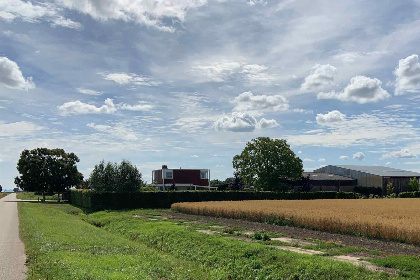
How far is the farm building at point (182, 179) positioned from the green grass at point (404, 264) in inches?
3643

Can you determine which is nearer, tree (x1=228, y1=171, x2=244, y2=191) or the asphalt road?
the asphalt road

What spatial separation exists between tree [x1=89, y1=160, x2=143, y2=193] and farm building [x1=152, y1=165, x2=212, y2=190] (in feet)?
146

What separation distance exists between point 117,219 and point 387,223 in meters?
24.9

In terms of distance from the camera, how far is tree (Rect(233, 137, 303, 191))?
9456 cm

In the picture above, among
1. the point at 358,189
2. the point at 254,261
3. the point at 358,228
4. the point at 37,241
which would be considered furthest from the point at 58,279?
the point at 358,189

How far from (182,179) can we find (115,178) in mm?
48591

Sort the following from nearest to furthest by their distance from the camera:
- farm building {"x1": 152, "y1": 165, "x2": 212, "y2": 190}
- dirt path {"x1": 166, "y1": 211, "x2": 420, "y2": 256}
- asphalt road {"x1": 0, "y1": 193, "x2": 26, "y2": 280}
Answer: asphalt road {"x1": 0, "y1": 193, "x2": 26, "y2": 280}
dirt path {"x1": 166, "y1": 211, "x2": 420, "y2": 256}
farm building {"x1": 152, "y1": 165, "x2": 212, "y2": 190}

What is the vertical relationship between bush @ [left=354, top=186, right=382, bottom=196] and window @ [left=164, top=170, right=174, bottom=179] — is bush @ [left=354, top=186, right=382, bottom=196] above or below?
below

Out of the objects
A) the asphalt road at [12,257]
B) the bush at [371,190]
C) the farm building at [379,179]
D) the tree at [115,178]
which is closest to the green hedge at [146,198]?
the tree at [115,178]

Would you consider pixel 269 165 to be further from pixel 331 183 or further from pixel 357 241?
pixel 357 241

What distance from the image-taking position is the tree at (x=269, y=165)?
A: 94.6 m

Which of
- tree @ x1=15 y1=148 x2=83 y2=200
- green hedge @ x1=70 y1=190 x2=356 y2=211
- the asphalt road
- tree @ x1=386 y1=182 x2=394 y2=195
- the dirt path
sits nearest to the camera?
the asphalt road

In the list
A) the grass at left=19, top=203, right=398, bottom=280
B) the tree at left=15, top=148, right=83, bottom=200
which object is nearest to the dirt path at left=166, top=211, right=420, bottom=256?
the grass at left=19, top=203, right=398, bottom=280

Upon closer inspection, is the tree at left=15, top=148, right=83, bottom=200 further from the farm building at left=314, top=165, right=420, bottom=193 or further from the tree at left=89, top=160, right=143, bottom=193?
the farm building at left=314, top=165, right=420, bottom=193
